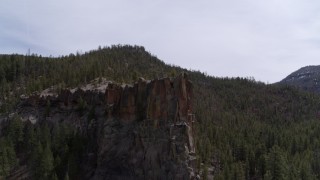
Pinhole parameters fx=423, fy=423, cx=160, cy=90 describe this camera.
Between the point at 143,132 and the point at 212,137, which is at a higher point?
the point at 143,132

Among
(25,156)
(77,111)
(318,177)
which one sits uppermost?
(77,111)

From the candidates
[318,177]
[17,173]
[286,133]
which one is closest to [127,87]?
[17,173]

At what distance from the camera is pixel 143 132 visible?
9850cm

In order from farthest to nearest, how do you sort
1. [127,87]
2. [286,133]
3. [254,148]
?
[286,133]
[254,148]
[127,87]

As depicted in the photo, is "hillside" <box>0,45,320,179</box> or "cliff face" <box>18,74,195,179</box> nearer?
"cliff face" <box>18,74,195,179</box>

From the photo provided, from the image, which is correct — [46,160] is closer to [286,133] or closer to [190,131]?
[190,131]

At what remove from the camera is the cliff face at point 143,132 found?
307 ft

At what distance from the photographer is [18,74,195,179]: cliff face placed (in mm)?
93562

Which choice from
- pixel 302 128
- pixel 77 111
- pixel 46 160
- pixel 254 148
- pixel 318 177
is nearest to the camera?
pixel 46 160

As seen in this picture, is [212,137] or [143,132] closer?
[143,132]

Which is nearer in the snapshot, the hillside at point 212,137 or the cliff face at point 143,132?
the cliff face at point 143,132

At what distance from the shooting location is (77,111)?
124 metres

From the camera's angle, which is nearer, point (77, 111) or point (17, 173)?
point (17, 173)

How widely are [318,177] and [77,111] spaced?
70535 mm
